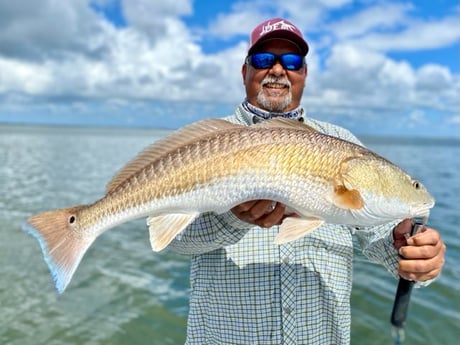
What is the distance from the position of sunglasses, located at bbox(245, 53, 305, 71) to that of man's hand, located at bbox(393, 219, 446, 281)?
1.67m

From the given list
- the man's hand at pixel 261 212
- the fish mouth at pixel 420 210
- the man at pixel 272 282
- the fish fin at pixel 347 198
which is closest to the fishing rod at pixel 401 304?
the man at pixel 272 282

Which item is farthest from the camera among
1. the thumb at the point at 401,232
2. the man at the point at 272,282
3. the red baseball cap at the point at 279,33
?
the red baseball cap at the point at 279,33

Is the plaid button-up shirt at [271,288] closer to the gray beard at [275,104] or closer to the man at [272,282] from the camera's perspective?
the man at [272,282]

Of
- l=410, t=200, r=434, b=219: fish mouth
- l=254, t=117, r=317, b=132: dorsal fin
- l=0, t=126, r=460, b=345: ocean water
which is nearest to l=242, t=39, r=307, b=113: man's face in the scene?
l=254, t=117, r=317, b=132: dorsal fin

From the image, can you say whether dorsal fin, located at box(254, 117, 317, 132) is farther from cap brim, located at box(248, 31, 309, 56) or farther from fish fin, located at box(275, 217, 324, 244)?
cap brim, located at box(248, 31, 309, 56)

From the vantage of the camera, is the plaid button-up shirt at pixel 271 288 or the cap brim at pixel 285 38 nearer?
the plaid button-up shirt at pixel 271 288

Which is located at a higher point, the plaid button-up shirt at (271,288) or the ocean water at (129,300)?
the plaid button-up shirt at (271,288)

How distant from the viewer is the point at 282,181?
256 cm

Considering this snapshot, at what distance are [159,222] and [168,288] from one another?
6215mm

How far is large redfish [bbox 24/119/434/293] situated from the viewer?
101 inches

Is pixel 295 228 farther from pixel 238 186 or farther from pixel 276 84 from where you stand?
pixel 276 84

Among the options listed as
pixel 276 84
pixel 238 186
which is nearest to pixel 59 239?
pixel 238 186

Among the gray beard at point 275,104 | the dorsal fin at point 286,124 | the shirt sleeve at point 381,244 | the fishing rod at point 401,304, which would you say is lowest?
the fishing rod at point 401,304

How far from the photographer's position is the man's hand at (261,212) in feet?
8.86
